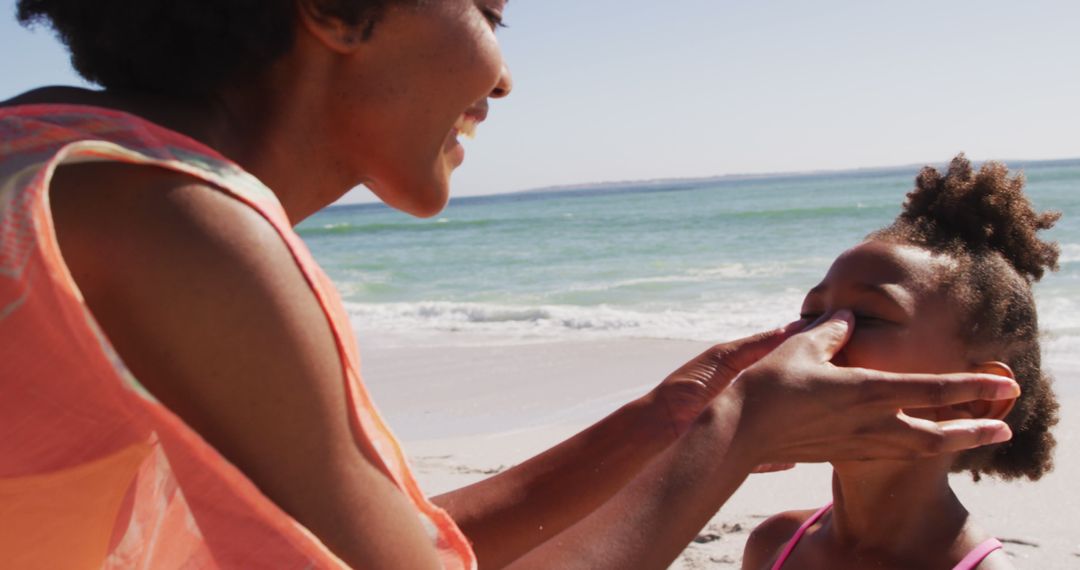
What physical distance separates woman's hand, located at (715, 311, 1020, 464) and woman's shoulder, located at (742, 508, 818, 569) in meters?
1.38

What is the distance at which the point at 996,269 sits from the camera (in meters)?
2.62

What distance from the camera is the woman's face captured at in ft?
4.63

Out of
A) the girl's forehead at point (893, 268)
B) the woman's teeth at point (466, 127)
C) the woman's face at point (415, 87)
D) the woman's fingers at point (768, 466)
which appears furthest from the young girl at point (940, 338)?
the woman's face at point (415, 87)

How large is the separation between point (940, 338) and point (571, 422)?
4159mm

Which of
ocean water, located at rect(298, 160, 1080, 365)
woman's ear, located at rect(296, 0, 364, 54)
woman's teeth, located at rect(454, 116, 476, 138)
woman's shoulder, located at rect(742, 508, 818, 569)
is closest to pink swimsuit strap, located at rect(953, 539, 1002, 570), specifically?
woman's shoulder, located at rect(742, 508, 818, 569)

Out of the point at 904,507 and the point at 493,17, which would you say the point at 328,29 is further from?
the point at 904,507

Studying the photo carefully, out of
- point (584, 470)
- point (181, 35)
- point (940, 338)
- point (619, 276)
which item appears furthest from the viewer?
point (619, 276)

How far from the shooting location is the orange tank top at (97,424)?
1013 millimetres

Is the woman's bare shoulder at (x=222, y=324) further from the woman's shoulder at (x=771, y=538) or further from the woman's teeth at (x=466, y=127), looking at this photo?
the woman's shoulder at (x=771, y=538)

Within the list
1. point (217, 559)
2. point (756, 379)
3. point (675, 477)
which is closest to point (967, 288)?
point (756, 379)

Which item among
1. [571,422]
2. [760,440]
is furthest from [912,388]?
[571,422]

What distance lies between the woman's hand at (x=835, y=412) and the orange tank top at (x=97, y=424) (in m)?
0.67

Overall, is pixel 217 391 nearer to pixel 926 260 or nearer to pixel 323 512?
pixel 323 512

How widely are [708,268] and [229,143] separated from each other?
51.0 ft
